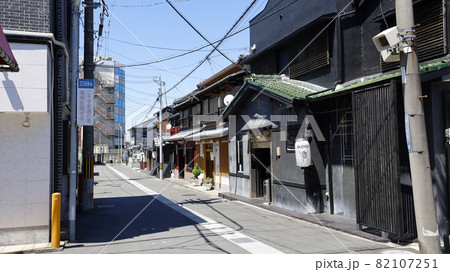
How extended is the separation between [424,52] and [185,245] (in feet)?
26.6

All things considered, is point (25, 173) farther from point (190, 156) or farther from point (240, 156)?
point (190, 156)

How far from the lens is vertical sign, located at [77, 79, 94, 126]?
31.2 ft

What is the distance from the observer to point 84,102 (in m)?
9.55

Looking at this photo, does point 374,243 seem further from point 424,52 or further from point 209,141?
point 209,141

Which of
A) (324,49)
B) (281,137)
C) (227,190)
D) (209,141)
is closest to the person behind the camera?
(324,49)

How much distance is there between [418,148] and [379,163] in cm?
243

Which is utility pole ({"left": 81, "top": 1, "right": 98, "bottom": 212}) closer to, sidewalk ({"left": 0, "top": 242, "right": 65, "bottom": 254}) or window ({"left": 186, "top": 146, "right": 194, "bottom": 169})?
sidewalk ({"left": 0, "top": 242, "right": 65, "bottom": 254})

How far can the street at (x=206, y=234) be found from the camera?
8117 mm

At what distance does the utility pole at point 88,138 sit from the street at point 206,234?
70cm

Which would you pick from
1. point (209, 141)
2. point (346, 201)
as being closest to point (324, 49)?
point (346, 201)

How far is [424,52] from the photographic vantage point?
916 centimetres

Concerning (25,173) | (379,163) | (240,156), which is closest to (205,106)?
(240,156)

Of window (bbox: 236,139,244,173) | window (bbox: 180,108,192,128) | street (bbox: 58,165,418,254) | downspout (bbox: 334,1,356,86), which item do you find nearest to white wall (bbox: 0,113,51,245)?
street (bbox: 58,165,418,254)

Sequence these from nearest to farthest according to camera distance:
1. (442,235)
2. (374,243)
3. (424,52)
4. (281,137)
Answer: (442,235) → (374,243) → (424,52) → (281,137)
